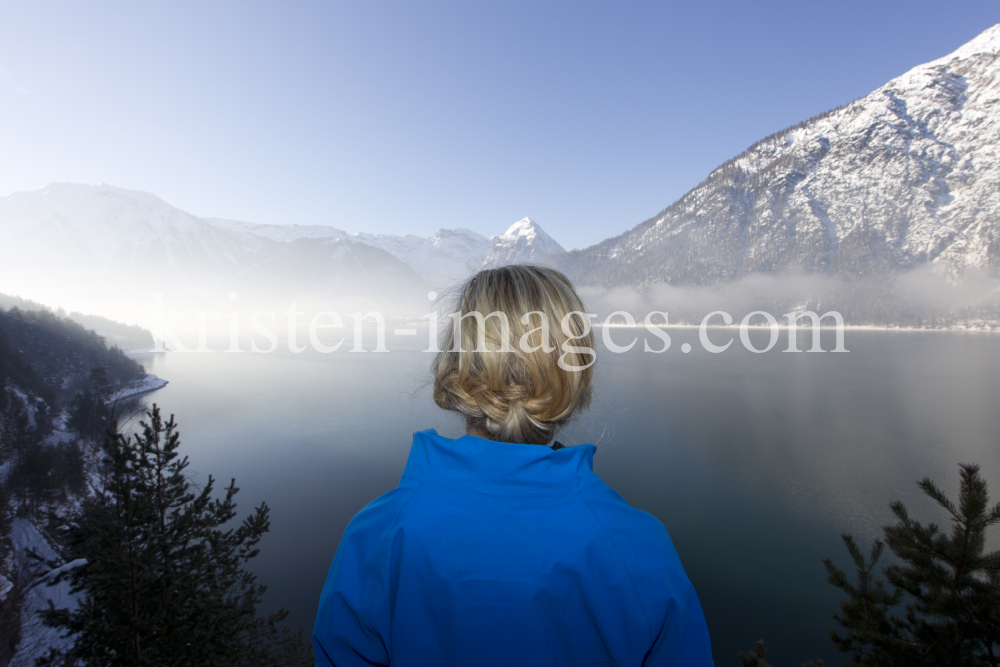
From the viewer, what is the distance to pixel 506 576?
1.92 ft

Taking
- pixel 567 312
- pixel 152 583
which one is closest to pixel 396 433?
pixel 152 583

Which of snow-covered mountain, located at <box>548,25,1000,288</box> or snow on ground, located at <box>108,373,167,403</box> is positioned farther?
snow-covered mountain, located at <box>548,25,1000,288</box>

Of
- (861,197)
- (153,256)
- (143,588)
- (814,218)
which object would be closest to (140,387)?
(143,588)

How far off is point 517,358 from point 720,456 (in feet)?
53.6

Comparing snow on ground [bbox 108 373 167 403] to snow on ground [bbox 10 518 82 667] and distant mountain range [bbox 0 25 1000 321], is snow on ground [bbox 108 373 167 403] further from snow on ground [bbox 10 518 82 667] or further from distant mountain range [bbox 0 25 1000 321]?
distant mountain range [bbox 0 25 1000 321]

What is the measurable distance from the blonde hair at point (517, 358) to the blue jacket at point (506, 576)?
0.16 metres

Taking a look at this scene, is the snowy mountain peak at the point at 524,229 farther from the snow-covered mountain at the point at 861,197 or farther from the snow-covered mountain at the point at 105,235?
the snow-covered mountain at the point at 105,235

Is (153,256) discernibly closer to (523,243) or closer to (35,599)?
(523,243)

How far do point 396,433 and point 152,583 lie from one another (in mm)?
14581

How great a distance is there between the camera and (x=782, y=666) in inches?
271

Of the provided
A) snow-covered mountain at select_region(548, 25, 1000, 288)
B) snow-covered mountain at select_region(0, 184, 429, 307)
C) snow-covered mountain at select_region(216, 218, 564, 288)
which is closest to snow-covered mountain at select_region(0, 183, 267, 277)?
snow-covered mountain at select_region(0, 184, 429, 307)

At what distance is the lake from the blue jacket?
497 mm

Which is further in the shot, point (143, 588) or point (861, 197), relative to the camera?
point (861, 197)

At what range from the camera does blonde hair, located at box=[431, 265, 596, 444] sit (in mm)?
798
